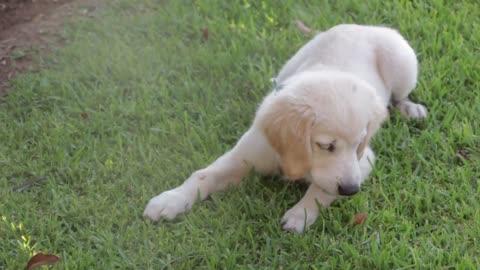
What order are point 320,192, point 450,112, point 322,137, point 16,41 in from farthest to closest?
point 16,41, point 450,112, point 320,192, point 322,137

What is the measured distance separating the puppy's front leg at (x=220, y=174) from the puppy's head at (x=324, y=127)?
34 centimetres

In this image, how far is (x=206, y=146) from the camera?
16.6 feet

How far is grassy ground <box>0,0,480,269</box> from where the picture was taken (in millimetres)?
4203

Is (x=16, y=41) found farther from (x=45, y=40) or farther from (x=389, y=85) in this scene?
(x=389, y=85)

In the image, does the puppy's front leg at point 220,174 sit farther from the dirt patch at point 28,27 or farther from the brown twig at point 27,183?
the dirt patch at point 28,27

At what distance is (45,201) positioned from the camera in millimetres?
4664

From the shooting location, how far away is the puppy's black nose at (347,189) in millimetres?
4152

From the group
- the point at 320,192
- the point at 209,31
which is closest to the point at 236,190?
the point at 320,192

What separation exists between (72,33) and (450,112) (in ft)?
9.30

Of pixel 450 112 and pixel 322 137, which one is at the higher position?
pixel 322 137

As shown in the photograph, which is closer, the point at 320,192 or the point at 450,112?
the point at 320,192

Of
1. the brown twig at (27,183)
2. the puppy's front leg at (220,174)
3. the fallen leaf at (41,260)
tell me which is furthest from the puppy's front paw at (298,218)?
the brown twig at (27,183)

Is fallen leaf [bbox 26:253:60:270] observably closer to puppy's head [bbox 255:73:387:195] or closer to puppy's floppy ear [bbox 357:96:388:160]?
puppy's head [bbox 255:73:387:195]

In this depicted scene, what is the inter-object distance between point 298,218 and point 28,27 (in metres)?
3.04
